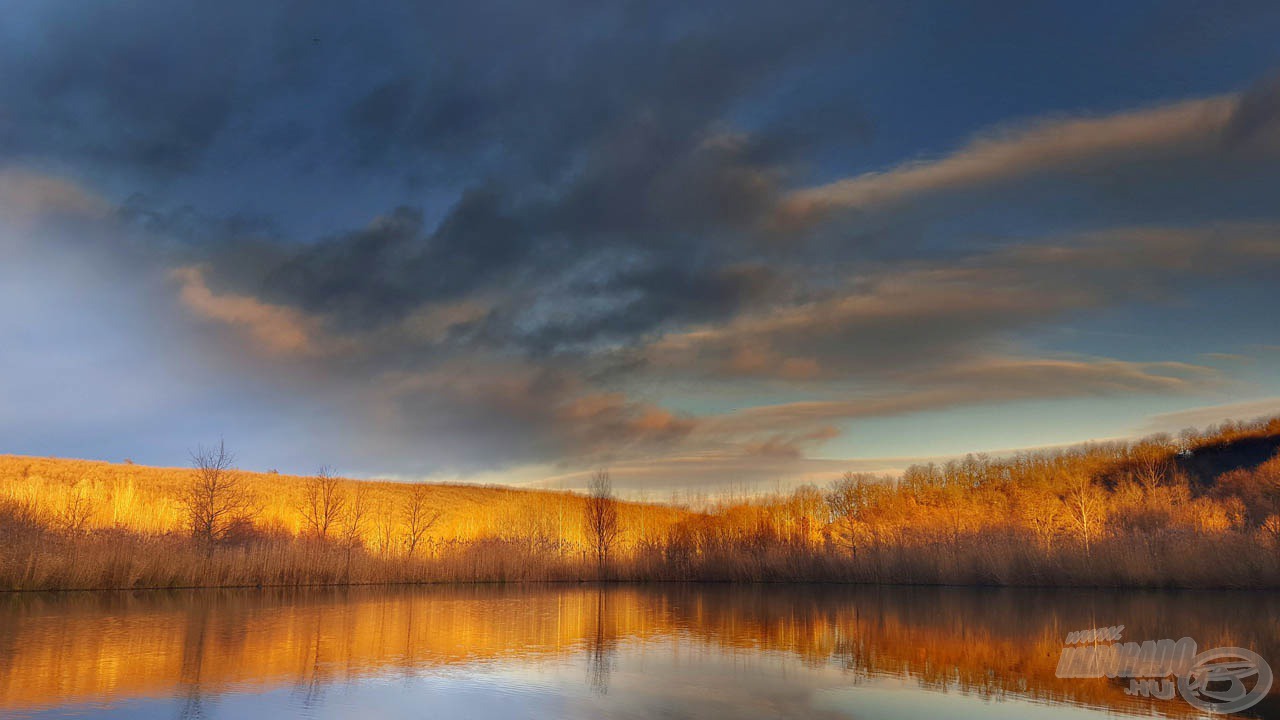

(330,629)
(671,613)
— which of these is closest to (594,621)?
(671,613)

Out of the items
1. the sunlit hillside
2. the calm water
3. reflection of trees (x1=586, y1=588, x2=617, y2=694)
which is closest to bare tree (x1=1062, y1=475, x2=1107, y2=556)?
the calm water

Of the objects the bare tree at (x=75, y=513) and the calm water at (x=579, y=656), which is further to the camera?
the bare tree at (x=75, y=513)

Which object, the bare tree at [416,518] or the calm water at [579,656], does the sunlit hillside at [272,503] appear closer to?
the bare tree at [416,518]

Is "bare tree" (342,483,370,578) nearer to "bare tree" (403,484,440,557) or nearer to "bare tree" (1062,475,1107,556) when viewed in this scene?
"bare tree" (403,484,440,557)

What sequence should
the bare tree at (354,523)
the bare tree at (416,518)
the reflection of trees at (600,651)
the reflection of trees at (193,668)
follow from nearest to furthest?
the reflection of trees at (193,668) < the reflection of trees at (600,651) < the bare tree at (354,523) < the bare tree at (416,518)

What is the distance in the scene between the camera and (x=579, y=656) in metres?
10.9

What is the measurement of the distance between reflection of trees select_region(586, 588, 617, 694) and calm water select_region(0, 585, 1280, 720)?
59mm

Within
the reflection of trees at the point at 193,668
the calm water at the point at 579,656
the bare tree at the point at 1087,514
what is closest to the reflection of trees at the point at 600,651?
the calm water at the point at 579,656

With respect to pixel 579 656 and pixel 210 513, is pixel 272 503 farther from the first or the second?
pixel 579 656

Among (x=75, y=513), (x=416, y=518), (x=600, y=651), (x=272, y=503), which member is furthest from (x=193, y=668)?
(x=272, y=503)

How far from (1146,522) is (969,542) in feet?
28.9

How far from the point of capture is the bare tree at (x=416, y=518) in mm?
31156

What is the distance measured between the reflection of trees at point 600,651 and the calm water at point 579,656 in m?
0.06

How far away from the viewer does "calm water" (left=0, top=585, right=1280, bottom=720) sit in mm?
7480
